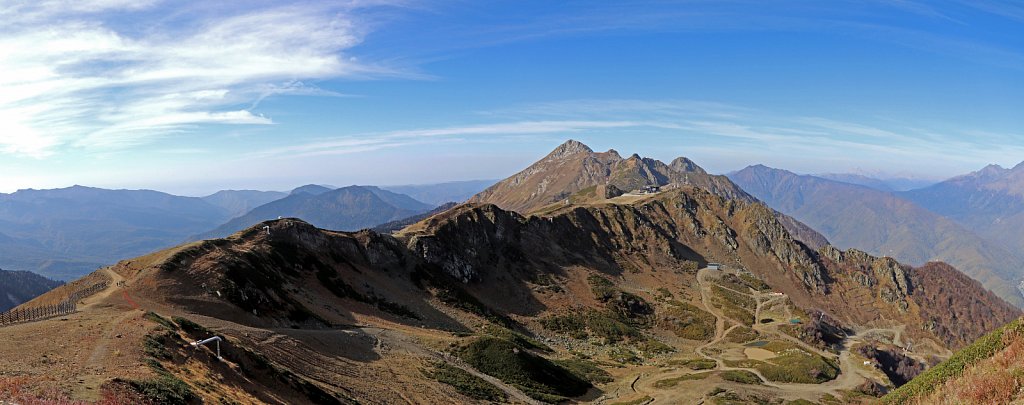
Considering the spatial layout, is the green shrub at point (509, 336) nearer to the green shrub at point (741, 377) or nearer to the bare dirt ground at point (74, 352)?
the green shrub at point (741, 377)

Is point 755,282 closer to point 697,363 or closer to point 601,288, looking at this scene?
point 601,288

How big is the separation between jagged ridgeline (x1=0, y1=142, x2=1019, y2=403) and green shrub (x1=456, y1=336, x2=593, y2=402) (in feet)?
1.04

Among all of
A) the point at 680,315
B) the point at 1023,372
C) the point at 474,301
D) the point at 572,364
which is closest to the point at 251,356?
the point at 1023,372

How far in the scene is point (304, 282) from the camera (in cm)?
9081

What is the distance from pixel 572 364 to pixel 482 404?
34.4 meters

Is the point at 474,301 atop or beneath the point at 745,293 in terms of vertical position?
atop

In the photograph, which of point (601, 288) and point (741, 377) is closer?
point (741, 377)

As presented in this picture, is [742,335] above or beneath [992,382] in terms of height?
beneath

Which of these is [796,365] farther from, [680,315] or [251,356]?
[251,356]

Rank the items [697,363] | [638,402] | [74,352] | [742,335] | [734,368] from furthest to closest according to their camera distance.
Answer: [742,335], [697,363], [734,368], [638,402], [74,352]

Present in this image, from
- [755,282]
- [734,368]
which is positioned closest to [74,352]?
[734,368]

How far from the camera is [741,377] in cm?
9106

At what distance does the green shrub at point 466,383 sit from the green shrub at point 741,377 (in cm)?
4743

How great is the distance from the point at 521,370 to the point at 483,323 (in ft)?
114
